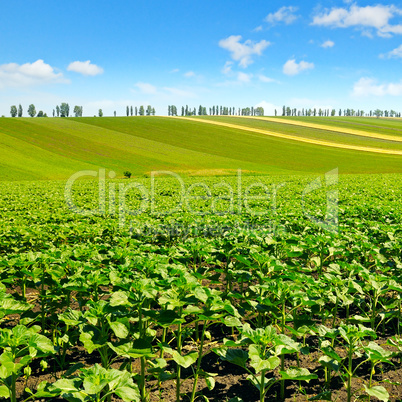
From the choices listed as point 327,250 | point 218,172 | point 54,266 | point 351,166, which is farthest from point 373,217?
point 351,166

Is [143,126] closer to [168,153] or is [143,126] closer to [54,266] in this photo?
[168,153]

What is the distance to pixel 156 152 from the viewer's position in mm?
74812

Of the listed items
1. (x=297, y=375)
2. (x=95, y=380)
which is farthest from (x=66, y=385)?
(x=297, y=375)

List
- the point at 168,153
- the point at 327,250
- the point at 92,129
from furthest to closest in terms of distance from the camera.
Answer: the point at 92,129
the point at 168,153
the point at 327,250

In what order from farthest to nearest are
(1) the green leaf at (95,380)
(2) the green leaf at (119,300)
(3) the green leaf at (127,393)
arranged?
1. (2) the green leaf at (119,300)
2. (3) the green leaf at (127,393)
3. (1) the green leaf at (95,380)

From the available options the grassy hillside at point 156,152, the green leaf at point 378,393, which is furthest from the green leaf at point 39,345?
the grassy hillside at point 156,152

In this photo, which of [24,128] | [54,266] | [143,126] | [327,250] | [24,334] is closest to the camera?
[24,334]

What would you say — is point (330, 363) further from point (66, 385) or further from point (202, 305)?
point (202, 305)

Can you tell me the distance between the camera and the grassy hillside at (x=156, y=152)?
2382 inches

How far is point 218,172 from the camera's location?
5769 cm

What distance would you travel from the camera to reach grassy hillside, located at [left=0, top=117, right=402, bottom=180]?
2382 inches

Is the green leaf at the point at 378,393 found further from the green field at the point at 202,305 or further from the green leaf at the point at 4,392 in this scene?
the green leaf at the point at 4,392

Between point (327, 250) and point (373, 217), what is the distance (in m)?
8.47

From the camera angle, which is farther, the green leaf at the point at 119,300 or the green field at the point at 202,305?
the green leaf at the point at 119,300
